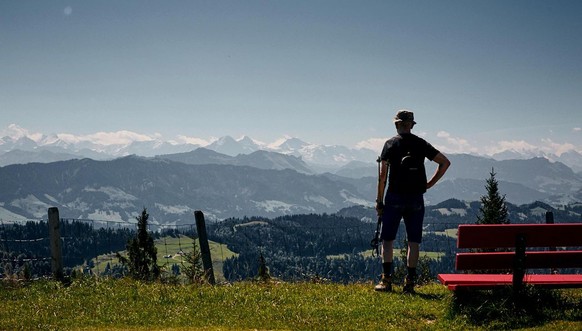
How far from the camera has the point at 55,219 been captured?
50.5 feet

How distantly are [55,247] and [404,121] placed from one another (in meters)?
11.4

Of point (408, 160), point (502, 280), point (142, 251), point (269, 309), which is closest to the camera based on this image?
point (502, 280)

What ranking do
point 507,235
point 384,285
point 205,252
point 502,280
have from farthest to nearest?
point 205,252 → point 384,285 → point 502,280 → point 507,235

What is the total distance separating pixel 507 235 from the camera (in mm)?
8758

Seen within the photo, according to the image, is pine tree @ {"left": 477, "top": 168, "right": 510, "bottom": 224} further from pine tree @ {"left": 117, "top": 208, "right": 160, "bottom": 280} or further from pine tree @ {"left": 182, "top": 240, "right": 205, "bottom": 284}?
pine tree @ {"left": 182, "top": 240, "right": 205, "bottom": 284}

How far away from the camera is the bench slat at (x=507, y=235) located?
880 cm

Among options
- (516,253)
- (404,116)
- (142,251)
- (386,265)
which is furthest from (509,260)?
(142,251)

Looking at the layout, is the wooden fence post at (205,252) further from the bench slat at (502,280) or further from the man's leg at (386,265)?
the bench slat at (502,280)

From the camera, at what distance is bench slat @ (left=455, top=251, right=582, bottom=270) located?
9141mm

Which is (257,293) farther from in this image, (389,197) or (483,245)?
(483,245)

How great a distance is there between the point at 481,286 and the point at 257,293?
5503 millimetres

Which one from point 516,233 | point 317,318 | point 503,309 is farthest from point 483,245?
point 317,318

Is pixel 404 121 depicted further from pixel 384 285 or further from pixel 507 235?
pixel 384 285

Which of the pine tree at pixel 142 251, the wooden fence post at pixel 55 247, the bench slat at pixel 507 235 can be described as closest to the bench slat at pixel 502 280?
the bench slat at pixel 507 235
